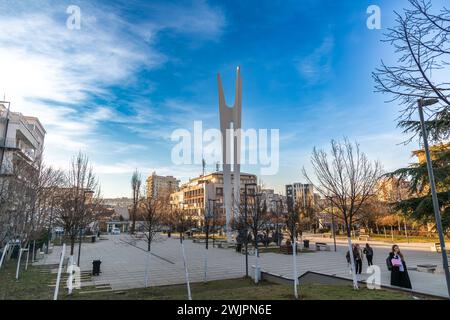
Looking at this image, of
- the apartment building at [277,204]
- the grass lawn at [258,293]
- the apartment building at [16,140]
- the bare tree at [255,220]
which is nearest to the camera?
the grass lawn at [258,293]

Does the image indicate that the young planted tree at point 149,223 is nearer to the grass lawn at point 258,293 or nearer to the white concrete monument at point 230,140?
the grass lawn at point 258,293

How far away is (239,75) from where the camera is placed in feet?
155

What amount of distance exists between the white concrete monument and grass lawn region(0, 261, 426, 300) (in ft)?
88.6

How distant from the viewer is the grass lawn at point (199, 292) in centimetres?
898

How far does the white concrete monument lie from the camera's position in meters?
42.2

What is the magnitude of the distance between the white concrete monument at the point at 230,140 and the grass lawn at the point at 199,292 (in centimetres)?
2702

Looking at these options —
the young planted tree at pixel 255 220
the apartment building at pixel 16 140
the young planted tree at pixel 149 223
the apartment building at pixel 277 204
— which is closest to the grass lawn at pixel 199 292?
the young planted tree at pixel 149 223

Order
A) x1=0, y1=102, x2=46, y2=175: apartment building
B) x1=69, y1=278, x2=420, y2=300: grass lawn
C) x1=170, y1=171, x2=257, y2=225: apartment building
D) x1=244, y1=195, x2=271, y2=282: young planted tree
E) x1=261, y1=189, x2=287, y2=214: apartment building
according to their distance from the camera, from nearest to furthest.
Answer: x1=69, y1=278, x2=420, y2=300: grass lawn
x1=244, y1=195, x2=271, y2=282: young planted tree
x1=261, y1=189, x2=287, y2=214: apartment building
x1=0, y1=102, x2=46, y2=175: apartment building
x1=170, y1=171, x2=257, y2=225: apartment building

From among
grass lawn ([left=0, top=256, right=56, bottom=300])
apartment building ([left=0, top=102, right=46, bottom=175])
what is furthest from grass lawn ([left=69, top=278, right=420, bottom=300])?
apartment building ([left=0, top=102, right=46, bottom=175])

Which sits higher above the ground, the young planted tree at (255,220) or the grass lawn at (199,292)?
the young planted tree at (255,220)

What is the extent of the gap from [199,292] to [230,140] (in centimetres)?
3330

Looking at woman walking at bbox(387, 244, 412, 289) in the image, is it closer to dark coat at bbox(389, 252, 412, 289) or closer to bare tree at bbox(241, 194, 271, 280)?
dark coat at bbox(389, 252, 412, 289)
